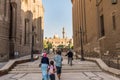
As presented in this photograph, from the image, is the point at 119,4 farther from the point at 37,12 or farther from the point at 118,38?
the point at 37,12

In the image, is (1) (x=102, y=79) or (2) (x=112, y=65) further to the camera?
(2) (x=112, y=65)

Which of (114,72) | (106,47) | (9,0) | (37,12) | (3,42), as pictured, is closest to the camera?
(114,72)

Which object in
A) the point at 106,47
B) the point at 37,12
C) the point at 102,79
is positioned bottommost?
the point at 102,79

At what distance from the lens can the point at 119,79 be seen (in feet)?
40.0

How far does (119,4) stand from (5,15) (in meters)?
14.6

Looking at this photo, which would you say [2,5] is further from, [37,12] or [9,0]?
[37,12]

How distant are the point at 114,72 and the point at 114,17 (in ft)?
15.9

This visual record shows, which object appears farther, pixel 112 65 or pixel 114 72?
pixel 112 65

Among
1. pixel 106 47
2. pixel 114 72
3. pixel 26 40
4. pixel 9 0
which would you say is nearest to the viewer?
pixel 114 72

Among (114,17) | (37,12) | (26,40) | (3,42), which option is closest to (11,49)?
(3,42)

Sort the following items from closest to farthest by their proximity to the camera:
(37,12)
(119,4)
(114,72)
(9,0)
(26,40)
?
(114,72), (119,4), (9,0), (26,40), (37,12)

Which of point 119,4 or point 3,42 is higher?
point 119,4

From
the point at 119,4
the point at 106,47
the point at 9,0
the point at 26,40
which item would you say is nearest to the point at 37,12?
the point at 26,40

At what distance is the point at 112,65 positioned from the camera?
17094 mm
